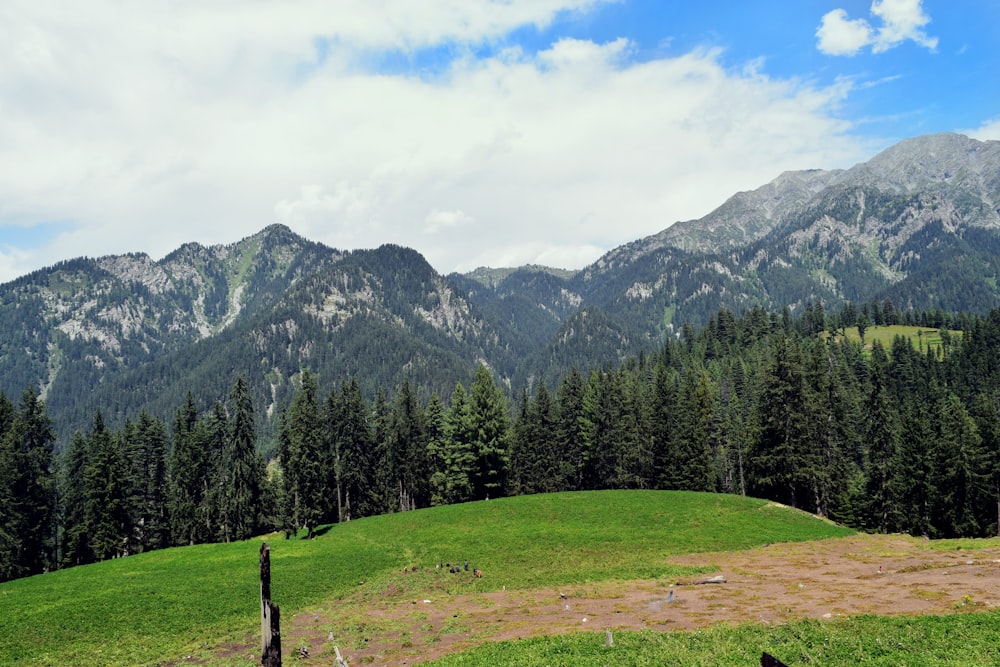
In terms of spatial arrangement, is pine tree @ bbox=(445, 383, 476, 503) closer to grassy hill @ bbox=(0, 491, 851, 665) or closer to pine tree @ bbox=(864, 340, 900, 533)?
grassy hill @ bbox=(0, 491, 851, 665)

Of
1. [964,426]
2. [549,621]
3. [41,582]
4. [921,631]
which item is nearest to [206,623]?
[549,621]

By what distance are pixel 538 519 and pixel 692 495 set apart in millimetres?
19596

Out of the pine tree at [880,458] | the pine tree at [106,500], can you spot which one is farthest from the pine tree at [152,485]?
the pine tree at [880,458]

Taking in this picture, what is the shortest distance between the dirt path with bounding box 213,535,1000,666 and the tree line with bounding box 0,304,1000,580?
28.5 meters

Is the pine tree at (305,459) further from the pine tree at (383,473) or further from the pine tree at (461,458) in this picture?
the pine tree at (461,458)

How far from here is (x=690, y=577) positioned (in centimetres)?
4031

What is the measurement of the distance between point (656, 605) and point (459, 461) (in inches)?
2045

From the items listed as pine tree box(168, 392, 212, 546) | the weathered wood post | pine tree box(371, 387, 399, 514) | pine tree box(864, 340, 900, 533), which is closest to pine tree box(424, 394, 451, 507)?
pine tree box(371, 387, 399, 514)

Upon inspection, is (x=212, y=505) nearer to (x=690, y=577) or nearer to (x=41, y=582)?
(x=41, y=582)

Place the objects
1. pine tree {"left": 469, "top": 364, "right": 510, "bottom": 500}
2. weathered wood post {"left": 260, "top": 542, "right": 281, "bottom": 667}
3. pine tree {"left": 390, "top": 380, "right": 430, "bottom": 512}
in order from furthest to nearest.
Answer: pine tree {"left": 390, "top": 380, "right": 430, "bottom": 512} < pine tree {"left": 469, "top": 364, "right": 510, "bottom": 500} < weathered wood post {"left": 260, "top": 542, "right": 281, "bottom": 667}

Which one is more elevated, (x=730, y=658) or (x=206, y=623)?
(x=730, y=658)

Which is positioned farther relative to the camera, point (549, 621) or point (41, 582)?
point (41, 582)

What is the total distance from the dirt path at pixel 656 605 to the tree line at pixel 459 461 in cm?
2847

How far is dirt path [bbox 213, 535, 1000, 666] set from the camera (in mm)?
27906
